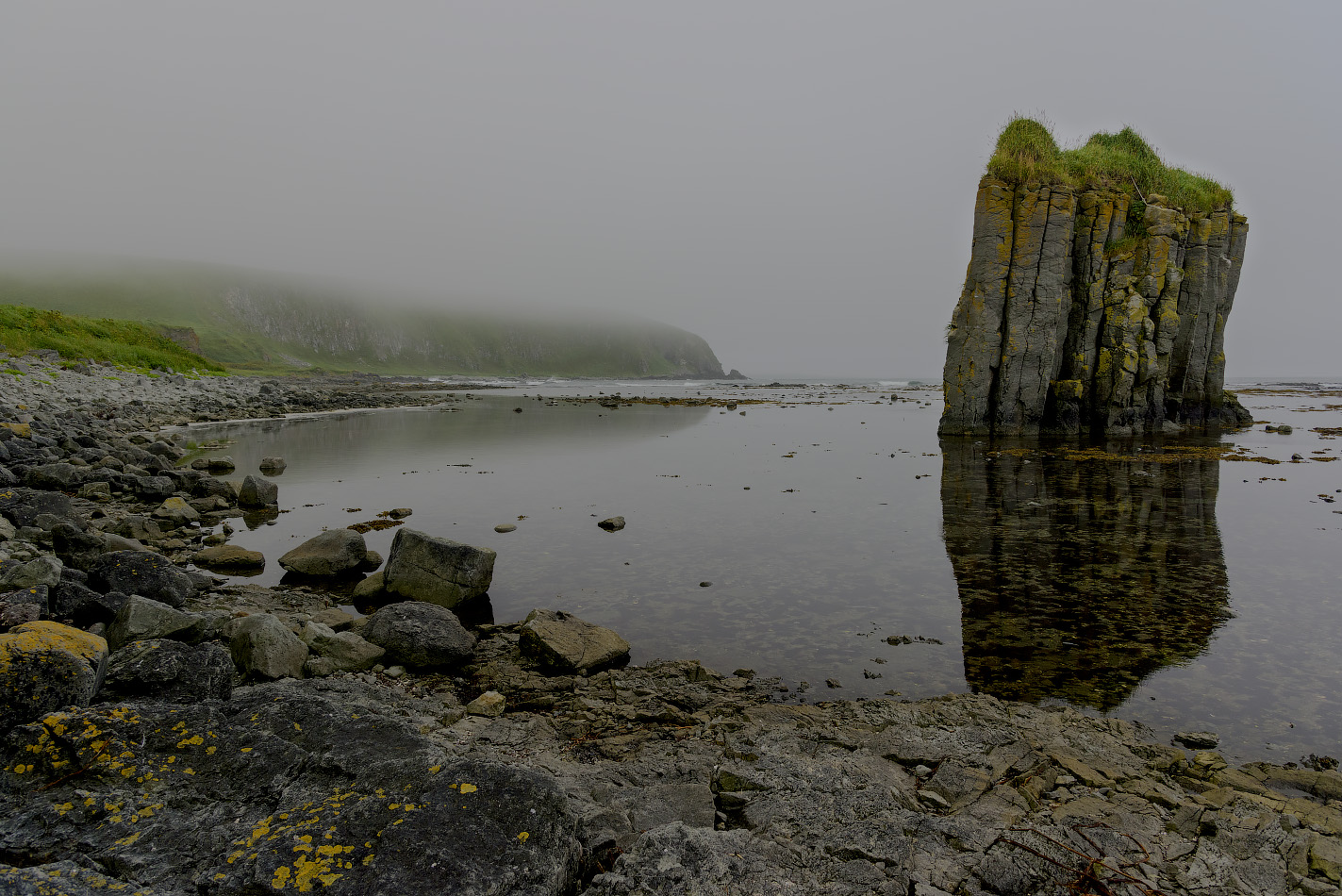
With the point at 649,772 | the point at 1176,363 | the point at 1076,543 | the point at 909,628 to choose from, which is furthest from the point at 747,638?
the point at 1176,363

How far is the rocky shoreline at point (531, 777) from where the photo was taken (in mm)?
3629

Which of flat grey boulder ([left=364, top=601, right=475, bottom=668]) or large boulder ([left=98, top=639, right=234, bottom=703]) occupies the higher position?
large boulder ([left=98, top=639, right=234, bottom=703])

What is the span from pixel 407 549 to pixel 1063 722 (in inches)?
409

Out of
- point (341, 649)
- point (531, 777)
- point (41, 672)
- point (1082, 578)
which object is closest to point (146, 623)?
point (341, 649)

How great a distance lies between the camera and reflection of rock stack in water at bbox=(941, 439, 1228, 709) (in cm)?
Answer: 882

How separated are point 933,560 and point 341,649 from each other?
39.2 ft

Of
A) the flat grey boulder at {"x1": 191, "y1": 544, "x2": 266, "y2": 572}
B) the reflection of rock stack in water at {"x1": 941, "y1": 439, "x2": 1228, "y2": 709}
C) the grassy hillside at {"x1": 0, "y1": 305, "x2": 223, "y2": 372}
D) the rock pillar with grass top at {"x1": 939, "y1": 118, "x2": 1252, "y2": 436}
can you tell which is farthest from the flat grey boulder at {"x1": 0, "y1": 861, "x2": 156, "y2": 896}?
the grassy hillside at {"x1": 0, "y1": 305, "x2": 223, "y2": 372}

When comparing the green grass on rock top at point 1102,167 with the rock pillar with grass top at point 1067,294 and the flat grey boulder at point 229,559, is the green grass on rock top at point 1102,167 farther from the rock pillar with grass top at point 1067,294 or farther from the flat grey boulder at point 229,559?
the flat grey boulder at point 229,559

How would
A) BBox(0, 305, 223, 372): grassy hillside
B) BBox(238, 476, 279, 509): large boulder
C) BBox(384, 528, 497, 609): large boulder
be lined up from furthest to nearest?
BBox(0, 305, 223, 372): grassy hillside < BBox(238, 476, 279, 509): large boulder < BBox(384, 528, 497, 609): large boulder

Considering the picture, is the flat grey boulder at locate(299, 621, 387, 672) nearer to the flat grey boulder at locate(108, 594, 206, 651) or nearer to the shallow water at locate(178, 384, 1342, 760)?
the flat grey boulder at locate(108, 594, 206, 651)

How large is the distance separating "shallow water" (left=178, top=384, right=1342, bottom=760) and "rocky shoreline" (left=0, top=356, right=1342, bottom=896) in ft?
4.22

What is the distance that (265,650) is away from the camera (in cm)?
770

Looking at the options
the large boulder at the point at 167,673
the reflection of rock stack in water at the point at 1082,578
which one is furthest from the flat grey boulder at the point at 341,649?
the reflection of rock stack in water at the point at 1082,578

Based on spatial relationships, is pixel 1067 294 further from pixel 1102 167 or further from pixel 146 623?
pixel 146 623
